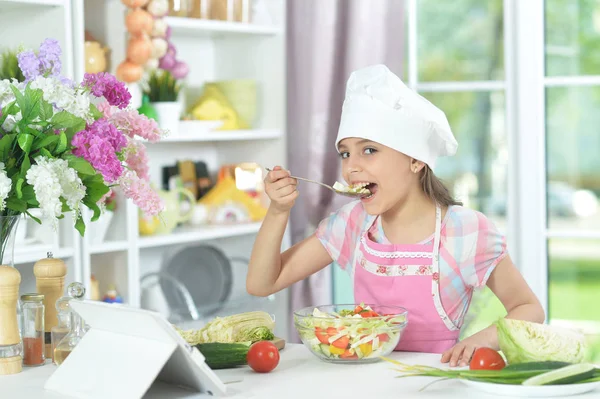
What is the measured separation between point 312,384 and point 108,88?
2.23 feet

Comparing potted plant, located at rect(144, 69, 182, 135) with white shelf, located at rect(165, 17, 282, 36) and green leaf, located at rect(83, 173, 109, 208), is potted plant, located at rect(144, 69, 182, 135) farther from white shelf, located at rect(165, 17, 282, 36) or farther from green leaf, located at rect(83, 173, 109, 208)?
green leaf, located at rect(83, 173, 109, 208)

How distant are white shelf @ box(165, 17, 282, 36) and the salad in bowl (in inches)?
75.6

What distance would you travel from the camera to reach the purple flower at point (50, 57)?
64.9 inches

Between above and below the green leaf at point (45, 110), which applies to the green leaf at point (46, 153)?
below

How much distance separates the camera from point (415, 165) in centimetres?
211

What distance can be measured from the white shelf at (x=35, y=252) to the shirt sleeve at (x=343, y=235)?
0.98 m

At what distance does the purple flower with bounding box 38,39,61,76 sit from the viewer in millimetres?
1648

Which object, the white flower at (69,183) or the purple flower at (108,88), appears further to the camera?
the purple flower at (108,88)

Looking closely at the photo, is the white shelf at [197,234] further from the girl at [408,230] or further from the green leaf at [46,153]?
the green leaf at [46,153]

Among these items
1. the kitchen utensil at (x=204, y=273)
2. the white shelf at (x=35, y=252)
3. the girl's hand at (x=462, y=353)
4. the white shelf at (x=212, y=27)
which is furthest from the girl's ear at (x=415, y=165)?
the kitchen utensil at (x=204, y=273)

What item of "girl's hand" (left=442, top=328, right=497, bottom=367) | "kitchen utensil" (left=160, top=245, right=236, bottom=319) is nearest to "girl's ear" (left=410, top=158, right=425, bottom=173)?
"girl's hand" (left=442, top=328, right=497, bottom=367)

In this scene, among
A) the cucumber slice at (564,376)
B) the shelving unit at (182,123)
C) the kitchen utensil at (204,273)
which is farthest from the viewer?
the kitchen utensil at (204,273)

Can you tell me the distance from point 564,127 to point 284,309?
1313 mm

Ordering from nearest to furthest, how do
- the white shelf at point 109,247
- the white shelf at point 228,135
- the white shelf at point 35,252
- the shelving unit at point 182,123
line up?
the white shelf at point 35,252 < the shelving unit at point 182,123 < the white shelf at point 109,247 < the white shelf at point 228,135
